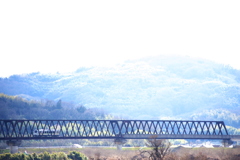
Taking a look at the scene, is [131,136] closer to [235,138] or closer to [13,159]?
[235,138]

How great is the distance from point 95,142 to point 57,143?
61.5 feet

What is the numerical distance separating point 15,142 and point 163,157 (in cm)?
5084

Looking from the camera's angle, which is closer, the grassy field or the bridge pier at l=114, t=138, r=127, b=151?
the grassy field

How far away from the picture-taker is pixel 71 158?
366 feet

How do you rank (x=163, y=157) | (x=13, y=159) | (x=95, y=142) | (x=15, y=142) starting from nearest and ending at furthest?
(x=163, y=157)
(x=13, y=159)
(x=15, y=142)
(x=95, y=142)

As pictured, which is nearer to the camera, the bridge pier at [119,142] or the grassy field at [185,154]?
the grassy field at [185,154]

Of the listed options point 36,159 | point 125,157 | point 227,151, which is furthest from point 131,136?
point 36,159

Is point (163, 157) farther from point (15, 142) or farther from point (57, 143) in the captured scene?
point (57, 143)

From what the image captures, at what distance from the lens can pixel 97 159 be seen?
118250 mm

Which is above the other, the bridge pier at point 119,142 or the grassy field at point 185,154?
the bridge pier at point 119,142

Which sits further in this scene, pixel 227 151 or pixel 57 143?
pixel 57 143

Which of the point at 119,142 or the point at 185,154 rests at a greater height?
the point at 119,142

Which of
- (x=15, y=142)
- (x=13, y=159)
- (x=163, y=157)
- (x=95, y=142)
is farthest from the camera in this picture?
(x=95, y=142)

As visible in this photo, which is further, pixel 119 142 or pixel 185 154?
pixel 119 142
